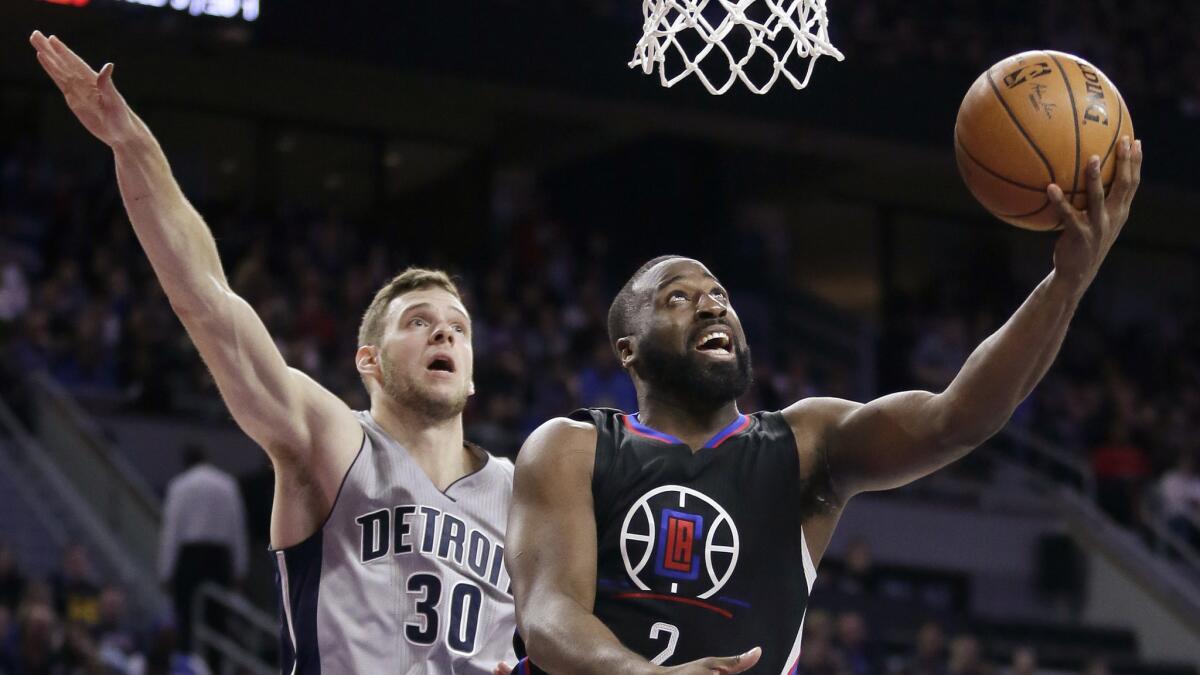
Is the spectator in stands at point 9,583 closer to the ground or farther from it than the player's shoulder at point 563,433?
closer to the ground

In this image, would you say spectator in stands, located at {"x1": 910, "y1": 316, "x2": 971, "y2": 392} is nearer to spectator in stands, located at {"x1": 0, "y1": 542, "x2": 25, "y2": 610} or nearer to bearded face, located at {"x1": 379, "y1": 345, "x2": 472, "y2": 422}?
spectator in stands, located at {"x1": 0, "y1": 542, "x2": 25, "y2": 610}

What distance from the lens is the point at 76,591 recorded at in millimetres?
10375

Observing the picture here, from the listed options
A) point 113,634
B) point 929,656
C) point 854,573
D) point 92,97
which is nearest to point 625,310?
point 92,97

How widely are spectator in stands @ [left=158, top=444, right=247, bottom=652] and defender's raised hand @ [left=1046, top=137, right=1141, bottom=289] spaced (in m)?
7.89

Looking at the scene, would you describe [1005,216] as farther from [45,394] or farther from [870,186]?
[870,186]

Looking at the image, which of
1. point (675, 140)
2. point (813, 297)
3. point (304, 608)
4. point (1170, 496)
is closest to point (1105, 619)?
point (1170, 496)

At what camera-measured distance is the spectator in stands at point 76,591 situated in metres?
10.3

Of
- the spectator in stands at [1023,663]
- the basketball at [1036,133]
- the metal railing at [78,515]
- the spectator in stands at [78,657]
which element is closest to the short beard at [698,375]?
the basketball at [1036,133]

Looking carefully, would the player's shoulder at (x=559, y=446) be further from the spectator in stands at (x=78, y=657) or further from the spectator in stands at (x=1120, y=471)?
the spectator in stands at (x=1120, y=471)

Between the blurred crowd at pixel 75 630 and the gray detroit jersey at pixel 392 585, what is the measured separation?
5.15 metres

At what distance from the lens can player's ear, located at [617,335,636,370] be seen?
13.1 feet

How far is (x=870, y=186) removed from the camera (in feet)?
69.3

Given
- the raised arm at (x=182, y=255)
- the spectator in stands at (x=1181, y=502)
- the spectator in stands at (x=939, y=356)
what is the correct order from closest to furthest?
the raised arm at (x=182, y=255) → the spectator in stands at (x=1181, y=502) → the spectator in stands at (x=939, y=356)

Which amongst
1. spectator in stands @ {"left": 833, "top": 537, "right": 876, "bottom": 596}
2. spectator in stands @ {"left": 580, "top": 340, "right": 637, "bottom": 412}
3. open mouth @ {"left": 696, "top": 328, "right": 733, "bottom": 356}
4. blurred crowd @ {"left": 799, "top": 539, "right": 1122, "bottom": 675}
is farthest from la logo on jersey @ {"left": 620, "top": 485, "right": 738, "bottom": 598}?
spectator in stands @ {"left": 833, "top": 537, "right": 876, "bottom": 596}
